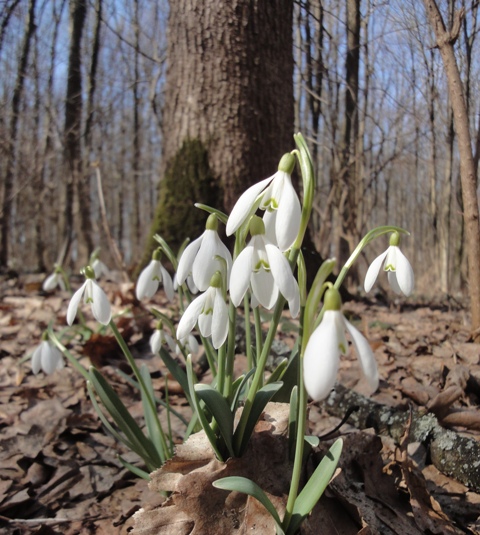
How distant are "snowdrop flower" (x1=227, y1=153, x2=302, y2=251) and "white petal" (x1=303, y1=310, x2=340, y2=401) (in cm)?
24

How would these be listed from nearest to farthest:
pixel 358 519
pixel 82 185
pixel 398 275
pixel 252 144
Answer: pixel 358 519, pixel 398 275, pixel 252 144, pixel 82 185

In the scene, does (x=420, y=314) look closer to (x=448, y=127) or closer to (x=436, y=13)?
(x=448, y=127)

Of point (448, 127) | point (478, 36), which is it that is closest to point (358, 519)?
point (478, 36)

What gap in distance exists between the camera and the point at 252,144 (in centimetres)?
358

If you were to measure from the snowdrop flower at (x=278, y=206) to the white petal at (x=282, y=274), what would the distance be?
3cm

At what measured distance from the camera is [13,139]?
7184mm

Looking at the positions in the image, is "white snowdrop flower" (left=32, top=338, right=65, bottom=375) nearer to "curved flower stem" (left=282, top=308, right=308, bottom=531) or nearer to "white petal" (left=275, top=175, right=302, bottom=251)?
"curved flower stem" (left=282, top=308, right=308, bottom=531)

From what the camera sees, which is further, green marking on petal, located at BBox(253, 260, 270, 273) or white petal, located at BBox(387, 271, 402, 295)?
white petal, located at BBox(387, 271, 402, 295)

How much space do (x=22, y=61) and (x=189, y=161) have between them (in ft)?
19.2

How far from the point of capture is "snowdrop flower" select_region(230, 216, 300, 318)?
0.94 meters

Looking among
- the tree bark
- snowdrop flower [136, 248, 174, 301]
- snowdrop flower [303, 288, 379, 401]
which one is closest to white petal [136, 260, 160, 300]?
snowdrop flower [136, 248, 174, 301]

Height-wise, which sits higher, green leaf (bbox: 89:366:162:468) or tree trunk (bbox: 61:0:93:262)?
tree trunk (bbox: 61:0:93:262)

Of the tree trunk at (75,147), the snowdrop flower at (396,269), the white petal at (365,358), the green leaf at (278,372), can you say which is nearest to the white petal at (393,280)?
the snowdrop flower at (396,269)

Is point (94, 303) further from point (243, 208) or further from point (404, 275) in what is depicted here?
point (404, 275)
